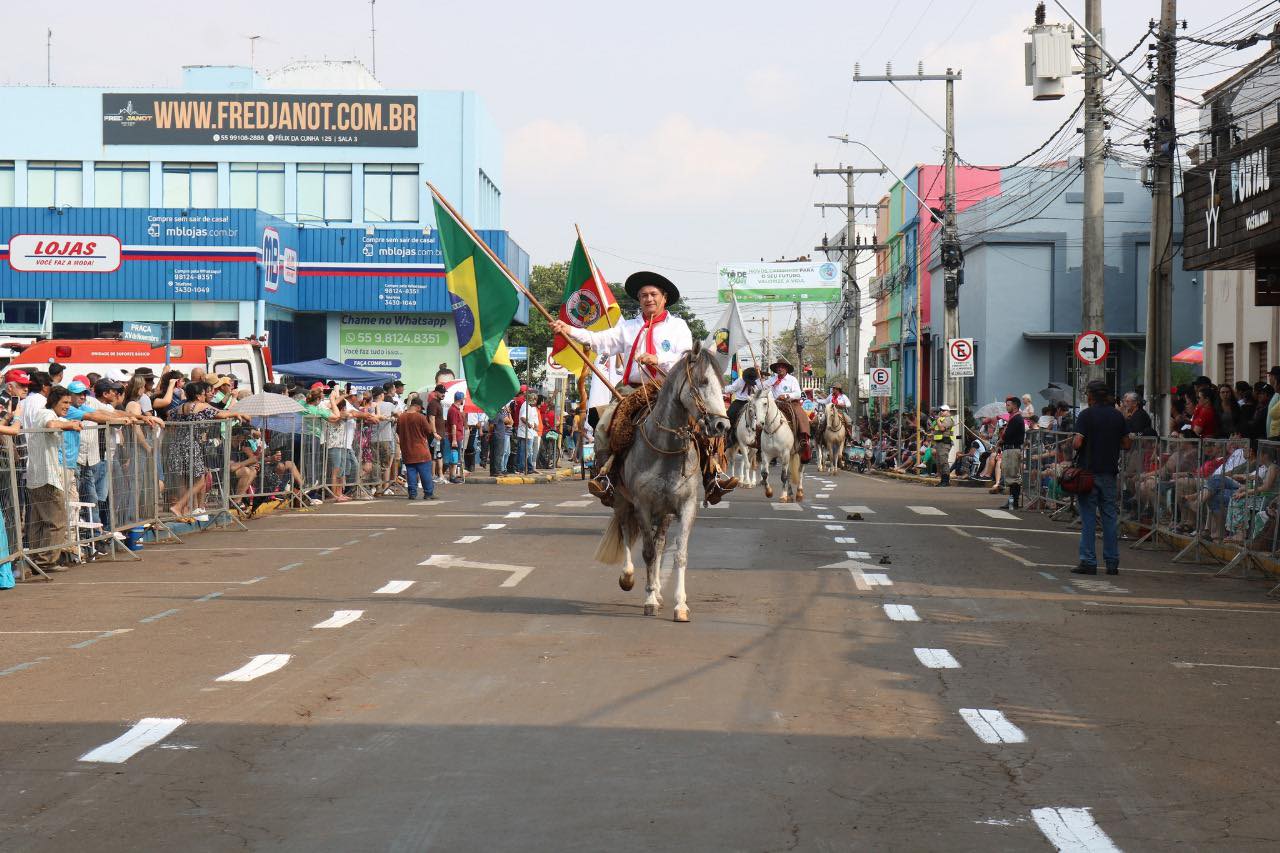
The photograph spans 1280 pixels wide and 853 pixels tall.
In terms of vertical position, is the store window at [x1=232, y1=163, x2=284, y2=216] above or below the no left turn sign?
above

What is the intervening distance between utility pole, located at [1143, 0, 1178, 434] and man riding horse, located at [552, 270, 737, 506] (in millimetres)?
12916

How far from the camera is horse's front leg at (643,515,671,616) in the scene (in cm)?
1215

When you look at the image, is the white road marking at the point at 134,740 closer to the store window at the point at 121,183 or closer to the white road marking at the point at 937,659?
the white road marking at the point at 937,659

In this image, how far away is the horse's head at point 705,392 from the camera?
37.0 feet

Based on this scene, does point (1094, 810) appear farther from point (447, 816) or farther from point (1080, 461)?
point (1080, 461)

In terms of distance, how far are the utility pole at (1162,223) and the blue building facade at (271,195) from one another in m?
32.8

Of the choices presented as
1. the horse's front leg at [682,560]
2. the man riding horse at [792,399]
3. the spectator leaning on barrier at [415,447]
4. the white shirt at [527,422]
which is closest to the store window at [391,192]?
the white shirt at [527,422]

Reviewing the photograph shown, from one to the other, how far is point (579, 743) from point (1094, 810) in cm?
239

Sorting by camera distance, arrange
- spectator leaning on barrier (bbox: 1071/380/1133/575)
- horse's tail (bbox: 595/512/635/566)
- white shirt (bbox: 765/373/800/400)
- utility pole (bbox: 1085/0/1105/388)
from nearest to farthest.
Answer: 1. horse's tail (bbox: 595/512/635/566)
2. spectator leaning on barrier (bbox: 1071/380/1133/575)
3. utility pole (bbox: 1085/0/1105/388)
4. white shirt (bbox: 765/373/800/400)

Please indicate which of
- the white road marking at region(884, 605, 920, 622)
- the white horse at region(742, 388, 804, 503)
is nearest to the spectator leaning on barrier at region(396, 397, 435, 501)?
the white horse at region(742, 388, 804, 503)

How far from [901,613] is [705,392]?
2.56 metres

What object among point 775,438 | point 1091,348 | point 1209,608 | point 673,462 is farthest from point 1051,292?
point 673,462

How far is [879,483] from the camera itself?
121 feet

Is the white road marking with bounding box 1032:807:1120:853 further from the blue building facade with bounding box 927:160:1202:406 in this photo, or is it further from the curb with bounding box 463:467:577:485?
the blue building facade with bounding box 927:160:1202:406
